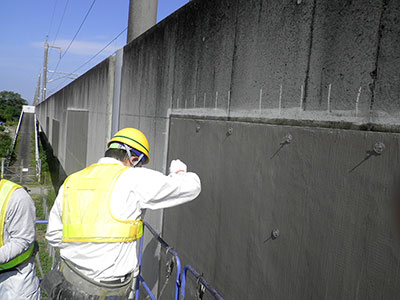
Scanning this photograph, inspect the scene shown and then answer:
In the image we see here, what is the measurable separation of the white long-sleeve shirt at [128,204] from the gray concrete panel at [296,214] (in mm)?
416

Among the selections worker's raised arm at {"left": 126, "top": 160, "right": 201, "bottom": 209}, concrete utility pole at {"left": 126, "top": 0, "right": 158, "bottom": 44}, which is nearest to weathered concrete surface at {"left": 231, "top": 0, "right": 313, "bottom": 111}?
worker's raised arm at {"left": 126, "top": 160, "right": 201, "bottom": 209}

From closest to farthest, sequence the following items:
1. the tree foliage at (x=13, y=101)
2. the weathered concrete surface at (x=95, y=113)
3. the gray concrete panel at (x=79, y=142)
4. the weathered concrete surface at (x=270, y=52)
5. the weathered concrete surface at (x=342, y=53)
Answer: the weathered concrete surface at (x=342, y=53), the weathered concrete surface at (x=270, y=52), the weathered concrete surface at (x=95, y=113), the gray concrete panel at (x=79, y=142), the tree foliage at (x=13, y=101)

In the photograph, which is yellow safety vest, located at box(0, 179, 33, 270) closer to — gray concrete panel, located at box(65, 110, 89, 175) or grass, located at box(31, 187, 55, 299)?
grass, located at box(31, 187, 55, 299)

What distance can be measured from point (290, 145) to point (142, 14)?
5606mm

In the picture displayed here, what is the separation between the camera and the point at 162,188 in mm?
2688

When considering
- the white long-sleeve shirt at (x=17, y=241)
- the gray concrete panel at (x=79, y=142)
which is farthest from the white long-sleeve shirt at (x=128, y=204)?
the gray concrete panel at (x=79, y=142)

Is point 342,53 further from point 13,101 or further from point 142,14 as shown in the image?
point 13,101

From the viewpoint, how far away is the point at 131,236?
2773 millimetres

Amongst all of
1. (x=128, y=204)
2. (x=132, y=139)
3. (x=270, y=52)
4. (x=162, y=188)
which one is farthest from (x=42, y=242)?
(x=270, y=52)

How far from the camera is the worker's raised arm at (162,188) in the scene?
2.68m

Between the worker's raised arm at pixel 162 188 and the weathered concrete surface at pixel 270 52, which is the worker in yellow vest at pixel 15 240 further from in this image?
the weathered concrete surface at pixel 270 52

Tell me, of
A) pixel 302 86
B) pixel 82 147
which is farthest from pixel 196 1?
pixel 82 147

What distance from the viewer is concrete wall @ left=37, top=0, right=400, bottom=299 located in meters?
1.76

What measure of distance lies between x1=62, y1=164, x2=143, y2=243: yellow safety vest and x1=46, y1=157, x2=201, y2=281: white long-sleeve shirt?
0.05 m
